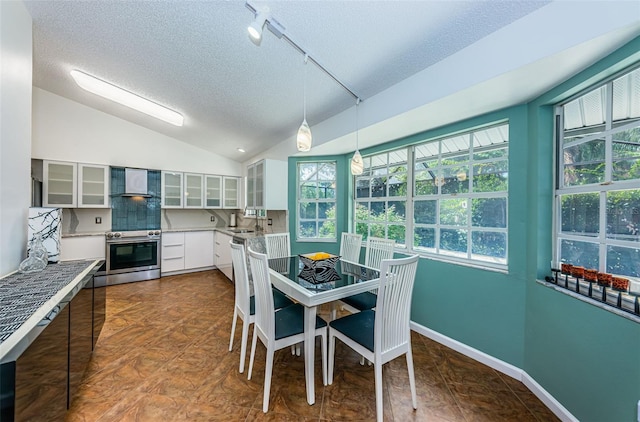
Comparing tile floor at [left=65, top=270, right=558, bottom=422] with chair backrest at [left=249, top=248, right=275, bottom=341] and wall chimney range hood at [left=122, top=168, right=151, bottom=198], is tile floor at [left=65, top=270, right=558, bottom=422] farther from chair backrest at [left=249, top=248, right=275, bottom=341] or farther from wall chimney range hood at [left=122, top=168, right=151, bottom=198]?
wall chimney range hood at [left=122, top=168, right=151, bottom=198]

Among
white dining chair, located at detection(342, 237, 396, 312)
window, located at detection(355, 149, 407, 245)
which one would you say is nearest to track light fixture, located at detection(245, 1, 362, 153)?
window, located at detection(355, 149, 407, 245)

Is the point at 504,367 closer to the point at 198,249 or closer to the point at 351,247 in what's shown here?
the point at 351,247

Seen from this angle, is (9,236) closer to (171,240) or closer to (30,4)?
(30,4)

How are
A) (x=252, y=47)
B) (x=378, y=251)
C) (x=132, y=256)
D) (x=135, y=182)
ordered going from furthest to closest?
(x=135, y=182), (x=132, y=256), (x=378, y=251), (x=252, y=47)

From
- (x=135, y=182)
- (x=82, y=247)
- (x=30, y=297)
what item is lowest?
(x=82, y=247)

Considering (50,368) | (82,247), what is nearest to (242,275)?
(50,368)

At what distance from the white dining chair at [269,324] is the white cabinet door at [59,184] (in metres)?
4.16

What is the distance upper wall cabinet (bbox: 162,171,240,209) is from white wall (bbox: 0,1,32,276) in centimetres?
274

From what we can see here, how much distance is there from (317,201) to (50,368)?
3.03m

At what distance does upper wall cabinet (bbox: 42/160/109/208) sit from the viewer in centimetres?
373

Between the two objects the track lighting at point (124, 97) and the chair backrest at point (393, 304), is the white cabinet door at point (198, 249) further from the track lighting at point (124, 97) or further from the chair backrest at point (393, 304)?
the chair backrest at point (393, 304)

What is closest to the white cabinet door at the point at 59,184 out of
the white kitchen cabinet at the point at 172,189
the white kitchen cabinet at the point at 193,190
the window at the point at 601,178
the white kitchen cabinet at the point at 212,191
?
the white kitchen cabinet at the point at 172,189

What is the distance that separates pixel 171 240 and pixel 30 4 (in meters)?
3.55

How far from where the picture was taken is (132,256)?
4.24 metres
